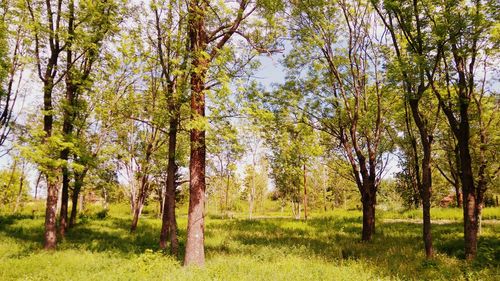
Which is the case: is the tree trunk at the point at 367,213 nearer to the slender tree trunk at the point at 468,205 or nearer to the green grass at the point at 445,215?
A: the slender tree trunk at the point at 468,205

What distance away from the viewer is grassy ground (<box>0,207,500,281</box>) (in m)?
9.27

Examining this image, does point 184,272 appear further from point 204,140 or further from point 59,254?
point 59,254

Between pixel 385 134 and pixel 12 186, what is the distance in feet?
164

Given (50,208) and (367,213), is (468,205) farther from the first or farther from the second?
(50,208)

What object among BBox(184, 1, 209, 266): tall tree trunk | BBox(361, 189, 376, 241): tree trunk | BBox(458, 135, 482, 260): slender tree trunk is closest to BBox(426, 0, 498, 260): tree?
BBox(458, 135, 482, 260): slender tree trunk

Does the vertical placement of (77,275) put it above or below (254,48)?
below

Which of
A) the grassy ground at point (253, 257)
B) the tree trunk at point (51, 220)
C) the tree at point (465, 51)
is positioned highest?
the tree at point (465, 51)

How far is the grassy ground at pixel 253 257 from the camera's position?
9.27 meters

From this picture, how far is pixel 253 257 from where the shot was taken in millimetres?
12070

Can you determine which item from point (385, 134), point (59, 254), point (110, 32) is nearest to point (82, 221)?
point (59, 254)

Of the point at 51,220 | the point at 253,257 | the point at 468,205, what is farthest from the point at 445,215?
the point at 51,220

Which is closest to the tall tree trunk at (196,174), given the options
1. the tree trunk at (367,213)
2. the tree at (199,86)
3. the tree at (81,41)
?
the tree at (199,86)

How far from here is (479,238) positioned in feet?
51.8

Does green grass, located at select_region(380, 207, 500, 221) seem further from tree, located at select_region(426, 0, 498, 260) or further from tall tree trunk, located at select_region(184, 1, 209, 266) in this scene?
tall tree trunk, located at select_region(184, 1, 209, 266)
